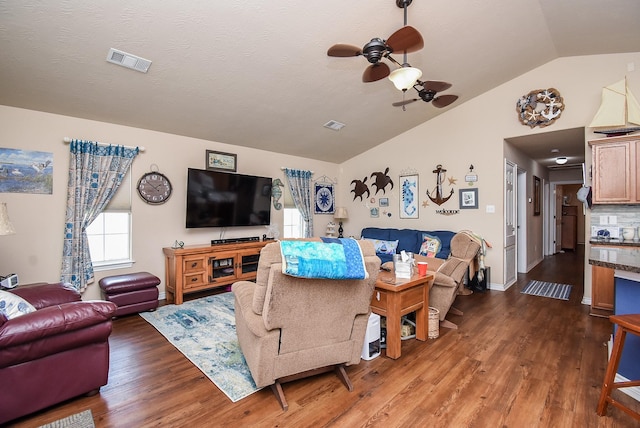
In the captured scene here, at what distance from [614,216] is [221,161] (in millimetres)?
5553

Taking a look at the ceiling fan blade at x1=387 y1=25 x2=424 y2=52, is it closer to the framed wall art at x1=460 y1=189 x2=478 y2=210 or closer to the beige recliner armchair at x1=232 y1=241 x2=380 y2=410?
the beige recliner armchair at x1=232 y1=241 x2=380 y2=410

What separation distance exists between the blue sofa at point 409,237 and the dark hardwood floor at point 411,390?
1830mm

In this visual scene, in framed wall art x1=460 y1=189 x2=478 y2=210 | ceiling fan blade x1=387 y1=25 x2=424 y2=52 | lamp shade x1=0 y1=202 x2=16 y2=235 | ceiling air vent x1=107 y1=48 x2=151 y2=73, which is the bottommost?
lamp shade x1=0 y1=202 x2=16 y2=235

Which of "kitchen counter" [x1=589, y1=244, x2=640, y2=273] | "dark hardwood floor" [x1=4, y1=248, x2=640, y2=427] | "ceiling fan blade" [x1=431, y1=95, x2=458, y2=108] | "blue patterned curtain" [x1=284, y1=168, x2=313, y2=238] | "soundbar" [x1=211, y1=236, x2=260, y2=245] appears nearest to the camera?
"dark hardwood floor" [x1=4, y1=248, x2=640, y2=427]

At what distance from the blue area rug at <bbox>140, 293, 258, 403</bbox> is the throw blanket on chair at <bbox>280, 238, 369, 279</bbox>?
1096mm

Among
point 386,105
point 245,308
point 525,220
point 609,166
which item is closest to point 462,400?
point 245,308

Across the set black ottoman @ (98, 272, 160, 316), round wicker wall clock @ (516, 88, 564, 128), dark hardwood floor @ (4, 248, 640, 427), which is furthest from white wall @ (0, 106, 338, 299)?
round wicker wall clock @ (516, 88, 564, 128)

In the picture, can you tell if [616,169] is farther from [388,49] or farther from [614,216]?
[388,49]

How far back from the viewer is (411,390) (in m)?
2.11

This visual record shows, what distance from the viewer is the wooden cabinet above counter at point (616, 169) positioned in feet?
11.1

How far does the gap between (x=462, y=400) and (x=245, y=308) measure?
5.28ft

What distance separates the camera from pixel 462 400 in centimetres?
200

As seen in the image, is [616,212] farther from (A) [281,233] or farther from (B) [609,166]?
(A) [281,233]

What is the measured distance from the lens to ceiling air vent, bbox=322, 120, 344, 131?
4.85 m
